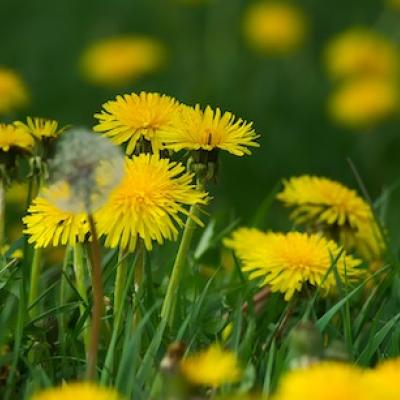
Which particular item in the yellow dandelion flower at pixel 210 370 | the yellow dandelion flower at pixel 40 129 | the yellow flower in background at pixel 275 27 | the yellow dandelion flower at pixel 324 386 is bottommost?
the yellow dandelion flower at pixel 210 370

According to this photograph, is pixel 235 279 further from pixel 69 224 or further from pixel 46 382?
pixel 46 382

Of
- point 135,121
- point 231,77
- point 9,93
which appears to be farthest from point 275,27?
point 135,121

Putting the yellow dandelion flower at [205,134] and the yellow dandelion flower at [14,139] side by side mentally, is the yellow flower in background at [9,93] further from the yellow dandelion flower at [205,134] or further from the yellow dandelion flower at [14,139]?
the yellow dandelion flower at [205,134]

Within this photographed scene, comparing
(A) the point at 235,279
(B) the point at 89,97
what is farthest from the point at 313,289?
(B) the point at 89,97

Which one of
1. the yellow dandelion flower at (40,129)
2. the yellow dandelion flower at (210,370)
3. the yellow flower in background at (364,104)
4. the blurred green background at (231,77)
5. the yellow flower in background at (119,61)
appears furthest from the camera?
the yellow flower in background at (119,61)

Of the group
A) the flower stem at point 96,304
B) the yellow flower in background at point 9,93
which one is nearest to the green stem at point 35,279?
the flower stem at point 96,304

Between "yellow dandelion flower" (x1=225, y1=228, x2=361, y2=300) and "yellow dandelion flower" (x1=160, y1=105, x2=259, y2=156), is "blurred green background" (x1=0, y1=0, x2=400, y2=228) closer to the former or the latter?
"yellow dandelion flower" (x1=225, y1=228, x2=361, y2=300)

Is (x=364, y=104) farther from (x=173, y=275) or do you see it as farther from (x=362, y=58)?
(x=173, y=275)
